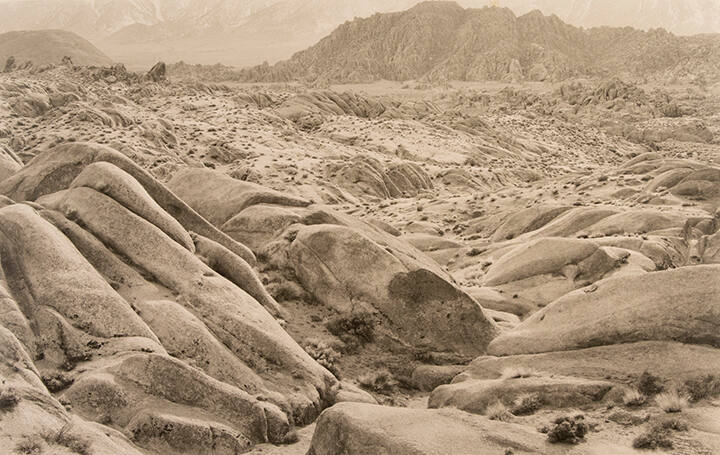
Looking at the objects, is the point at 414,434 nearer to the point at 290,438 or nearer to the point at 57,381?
the point at 290,438

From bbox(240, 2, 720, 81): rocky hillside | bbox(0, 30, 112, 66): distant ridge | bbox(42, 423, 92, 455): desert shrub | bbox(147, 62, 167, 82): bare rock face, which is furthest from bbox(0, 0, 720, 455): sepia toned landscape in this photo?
bbox(240, 2, 720, 81): rocky hillside

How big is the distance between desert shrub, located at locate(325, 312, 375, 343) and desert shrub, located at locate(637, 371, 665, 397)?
8.26 meters

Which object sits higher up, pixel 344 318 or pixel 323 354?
pixel 344 318

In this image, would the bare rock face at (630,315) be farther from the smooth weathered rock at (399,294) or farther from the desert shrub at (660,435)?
the desert shrub at (660,435)

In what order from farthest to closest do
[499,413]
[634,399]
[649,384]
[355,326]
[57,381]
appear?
[355,326], [649,384], [499,413], [634,399], [57,381]

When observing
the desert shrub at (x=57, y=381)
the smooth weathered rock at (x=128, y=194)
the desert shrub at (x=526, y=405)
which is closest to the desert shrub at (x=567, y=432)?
the desert shrub at (x=526, y=405)

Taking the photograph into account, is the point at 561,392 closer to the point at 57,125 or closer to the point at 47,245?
the point at 47,245

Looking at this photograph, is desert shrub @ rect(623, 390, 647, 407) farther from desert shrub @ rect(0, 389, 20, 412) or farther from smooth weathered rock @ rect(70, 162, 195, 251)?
smooth weathered rock @ rect(70, 162, 195, 251)

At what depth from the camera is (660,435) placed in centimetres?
1164

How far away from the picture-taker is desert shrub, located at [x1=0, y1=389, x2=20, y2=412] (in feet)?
33.2

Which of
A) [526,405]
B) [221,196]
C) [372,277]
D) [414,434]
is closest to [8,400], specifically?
[414,434]

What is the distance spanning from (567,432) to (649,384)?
10.2 ft

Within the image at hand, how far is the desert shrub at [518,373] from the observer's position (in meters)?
15.3

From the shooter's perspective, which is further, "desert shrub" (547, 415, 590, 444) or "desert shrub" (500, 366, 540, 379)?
"desert shrub" (500, 366, 540, 379)
